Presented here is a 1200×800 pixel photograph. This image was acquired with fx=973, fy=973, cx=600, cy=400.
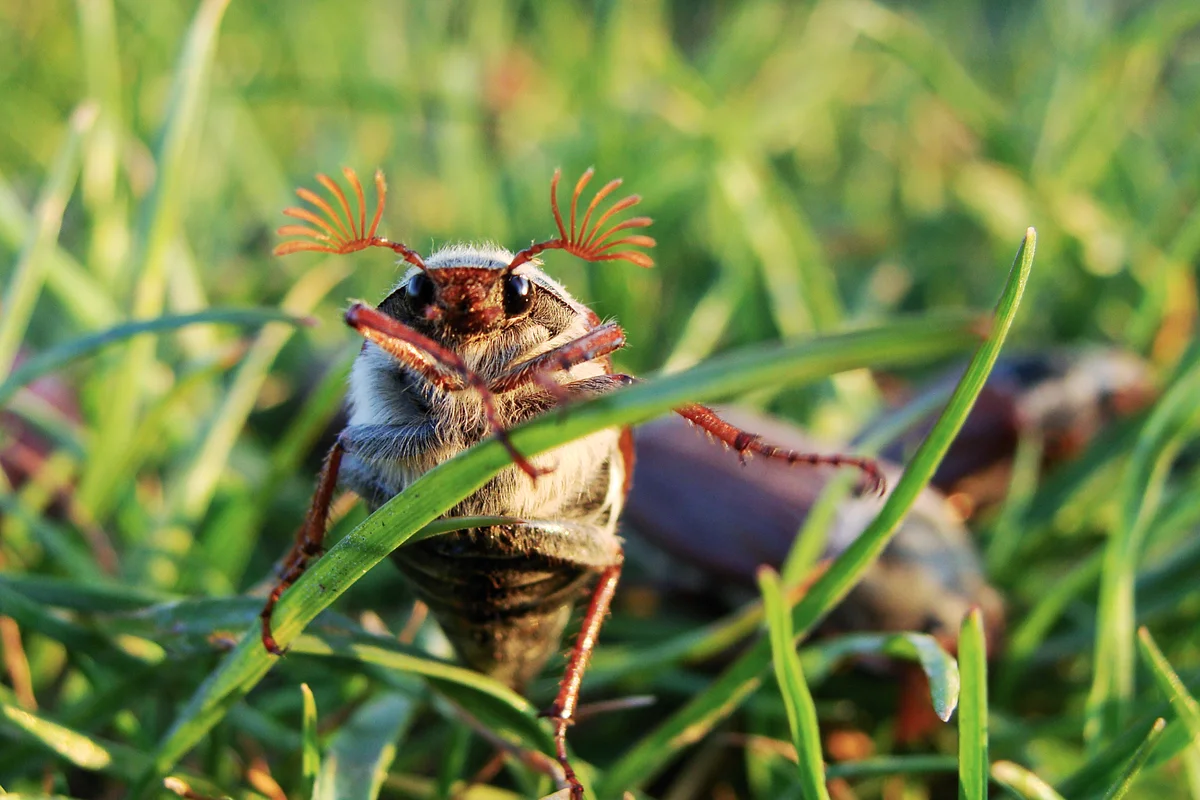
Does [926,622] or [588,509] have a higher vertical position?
[588,509]

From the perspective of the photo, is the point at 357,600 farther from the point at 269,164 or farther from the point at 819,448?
the point at 269,164

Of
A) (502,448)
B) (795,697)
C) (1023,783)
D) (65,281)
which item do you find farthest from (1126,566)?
(65,281)

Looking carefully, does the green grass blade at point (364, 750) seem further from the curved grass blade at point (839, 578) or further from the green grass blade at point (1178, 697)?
the green grass blade at point (1178, 697)

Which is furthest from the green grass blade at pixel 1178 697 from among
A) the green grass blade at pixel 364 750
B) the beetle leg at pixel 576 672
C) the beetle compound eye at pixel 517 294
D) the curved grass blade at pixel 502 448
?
the green grass blade at pixel 364 750

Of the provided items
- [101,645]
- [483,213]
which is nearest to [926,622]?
[101,645]

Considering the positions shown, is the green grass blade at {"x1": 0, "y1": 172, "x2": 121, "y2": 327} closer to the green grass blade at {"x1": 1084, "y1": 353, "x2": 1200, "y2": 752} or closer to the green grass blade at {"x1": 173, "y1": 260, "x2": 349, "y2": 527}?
the green grass blade at {"x1": 173, "y1": 260, "x2": 349, "y2": 527}

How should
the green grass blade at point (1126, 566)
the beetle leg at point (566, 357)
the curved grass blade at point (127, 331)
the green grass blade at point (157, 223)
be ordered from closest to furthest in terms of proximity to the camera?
the beetle leg at point (566, 357) < the green grass blade at point (1126, 566) < the curved grass blade at point (127, 331) < the green grass blade at point (157, 223)
